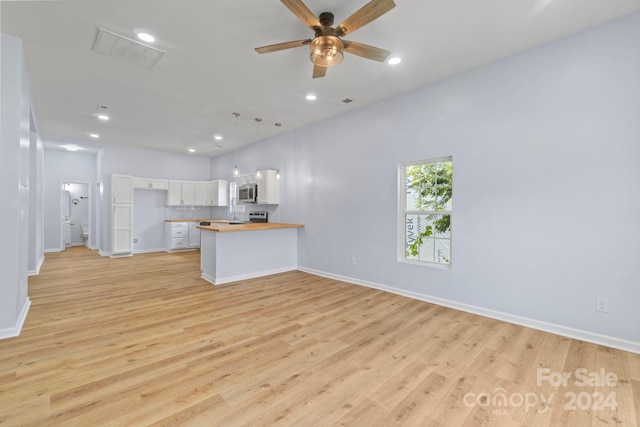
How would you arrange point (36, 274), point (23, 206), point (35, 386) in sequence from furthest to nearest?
point (36, 274) → point (23, 206) → point (35, 386)

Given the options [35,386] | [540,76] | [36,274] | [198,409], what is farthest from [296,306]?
[36,274]

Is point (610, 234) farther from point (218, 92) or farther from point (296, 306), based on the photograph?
point (218, 92)

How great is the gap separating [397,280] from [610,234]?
7.67 feet

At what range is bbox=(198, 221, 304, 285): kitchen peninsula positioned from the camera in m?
4.75

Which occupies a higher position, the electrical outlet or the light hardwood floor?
the electrical outlet

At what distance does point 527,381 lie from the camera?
207 cm

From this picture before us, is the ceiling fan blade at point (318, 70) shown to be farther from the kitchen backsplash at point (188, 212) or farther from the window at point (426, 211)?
the kitchen backsplash at point (188, 212)

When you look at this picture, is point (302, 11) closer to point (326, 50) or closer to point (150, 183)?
point (326, 50)

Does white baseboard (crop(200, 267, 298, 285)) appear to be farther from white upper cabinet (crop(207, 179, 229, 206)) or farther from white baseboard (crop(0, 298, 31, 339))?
white upper cabinet (crop(207, 179, 229, 206))

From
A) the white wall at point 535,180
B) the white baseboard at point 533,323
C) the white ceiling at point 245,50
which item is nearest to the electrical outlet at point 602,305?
the white wall at point 535,180

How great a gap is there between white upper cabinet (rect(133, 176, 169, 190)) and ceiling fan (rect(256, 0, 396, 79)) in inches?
270

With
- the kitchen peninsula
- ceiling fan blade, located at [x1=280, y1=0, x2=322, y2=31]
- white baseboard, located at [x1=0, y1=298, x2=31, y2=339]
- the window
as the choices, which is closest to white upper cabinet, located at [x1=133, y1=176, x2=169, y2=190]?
the kitchen peninsula

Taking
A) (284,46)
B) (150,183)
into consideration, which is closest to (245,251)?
(284,46)

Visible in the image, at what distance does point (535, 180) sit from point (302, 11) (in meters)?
2.84
